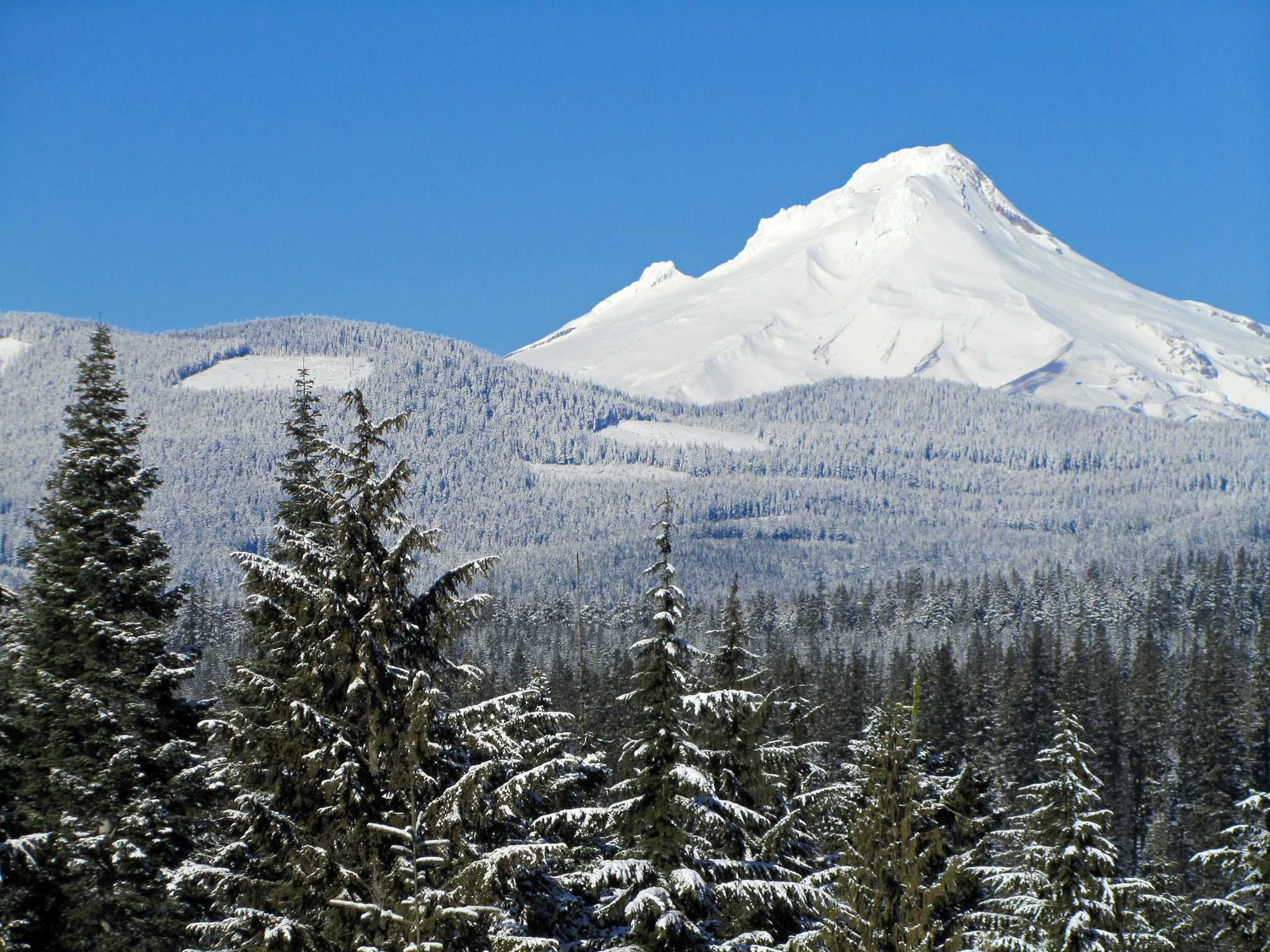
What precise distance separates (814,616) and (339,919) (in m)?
177

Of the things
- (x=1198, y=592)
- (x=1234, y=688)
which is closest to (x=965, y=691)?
(x=1234, y=688)

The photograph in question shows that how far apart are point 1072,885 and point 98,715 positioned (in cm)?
2062

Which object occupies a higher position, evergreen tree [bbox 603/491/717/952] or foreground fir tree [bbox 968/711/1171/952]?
evergreen tree [bbox 603/491/717/952]

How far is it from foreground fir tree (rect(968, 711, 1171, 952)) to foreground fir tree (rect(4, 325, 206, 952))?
17.8 metres

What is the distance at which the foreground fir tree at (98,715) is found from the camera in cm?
2083

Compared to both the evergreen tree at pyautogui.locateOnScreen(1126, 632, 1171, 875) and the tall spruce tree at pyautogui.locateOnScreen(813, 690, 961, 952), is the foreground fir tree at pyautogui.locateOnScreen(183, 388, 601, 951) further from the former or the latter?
the evergreen tree at pyautogui.locateOnScreen(1126, 632, 1171, 875)

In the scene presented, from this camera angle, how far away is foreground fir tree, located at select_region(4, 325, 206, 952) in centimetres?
2083

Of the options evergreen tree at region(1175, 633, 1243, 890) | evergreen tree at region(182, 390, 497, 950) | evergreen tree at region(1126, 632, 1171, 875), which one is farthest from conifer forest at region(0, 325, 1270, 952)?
evergreen tree at region(1126, 632, 1171, 875)

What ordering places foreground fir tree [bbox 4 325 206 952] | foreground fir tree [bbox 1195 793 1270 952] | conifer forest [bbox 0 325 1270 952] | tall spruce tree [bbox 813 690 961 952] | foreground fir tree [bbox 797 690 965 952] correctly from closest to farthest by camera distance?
1. conifer forest [bbox 0 325 1270 952]
2. foreground fir tree [bbox 797 690 965 952]
3. tall spruce tree [bbox 813 690 961 952]
4. foreground fir tree [bbox 4 325 206 952]
5. foreground fir tree [bbox 1195 793 1270 952]

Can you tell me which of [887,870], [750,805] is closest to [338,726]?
[887,870]

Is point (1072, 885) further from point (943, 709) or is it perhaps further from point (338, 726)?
point (943, 709)

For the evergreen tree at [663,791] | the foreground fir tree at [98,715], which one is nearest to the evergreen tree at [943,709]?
the evergreen tree at [663,791]

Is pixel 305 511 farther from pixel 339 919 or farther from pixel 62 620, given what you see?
pixel 339 919

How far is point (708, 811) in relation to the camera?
19766mm
